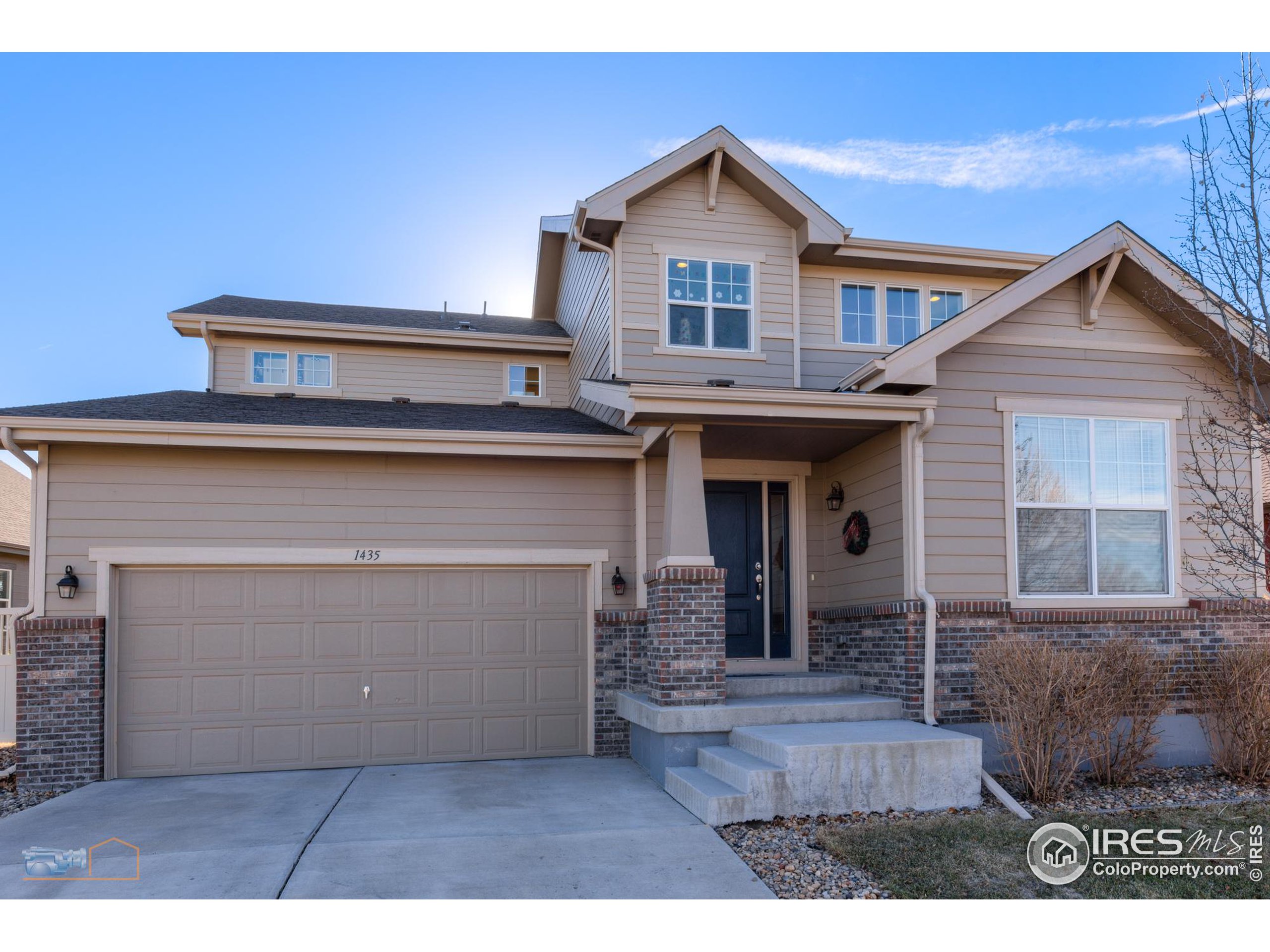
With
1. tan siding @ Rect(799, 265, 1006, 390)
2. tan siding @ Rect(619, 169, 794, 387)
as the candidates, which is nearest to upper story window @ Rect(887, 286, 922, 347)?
tan siding @ Rect(799, 265, 1006, 390)

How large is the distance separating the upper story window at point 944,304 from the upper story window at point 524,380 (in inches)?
231

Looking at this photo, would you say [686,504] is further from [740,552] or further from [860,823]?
[860,823]

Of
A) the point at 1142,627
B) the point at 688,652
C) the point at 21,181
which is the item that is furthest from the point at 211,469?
the point at 1142,627

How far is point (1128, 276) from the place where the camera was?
8.63 m

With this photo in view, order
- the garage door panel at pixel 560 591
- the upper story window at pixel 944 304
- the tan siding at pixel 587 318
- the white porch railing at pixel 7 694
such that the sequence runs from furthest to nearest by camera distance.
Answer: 1. the white porch railing at pixel 7 694
2. the upper story window at pixel 944 304
3. the tan siding at pixel 587 318
4. the garage door panel at pixel 560 591

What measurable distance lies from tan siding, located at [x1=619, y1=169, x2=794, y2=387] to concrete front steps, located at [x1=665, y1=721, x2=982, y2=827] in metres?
4.13

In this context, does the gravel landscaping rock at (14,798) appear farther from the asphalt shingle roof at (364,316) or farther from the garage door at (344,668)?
the asphalt shingle roof at (364,316)

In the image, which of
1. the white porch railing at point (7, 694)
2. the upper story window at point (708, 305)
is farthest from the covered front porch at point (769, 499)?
the white porch railing at point (7, 694)

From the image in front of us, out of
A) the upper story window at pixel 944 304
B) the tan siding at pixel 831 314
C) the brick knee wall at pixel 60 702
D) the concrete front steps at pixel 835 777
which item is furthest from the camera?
the upper story window at pixel 944 304

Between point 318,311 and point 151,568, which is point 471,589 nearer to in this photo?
point 151,568

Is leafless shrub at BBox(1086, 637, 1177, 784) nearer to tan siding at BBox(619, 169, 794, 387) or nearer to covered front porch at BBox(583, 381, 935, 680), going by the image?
covered front porch at BBox(583, 381, 935, 680)

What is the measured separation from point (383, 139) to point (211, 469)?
568cm

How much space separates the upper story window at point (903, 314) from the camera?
421 inches

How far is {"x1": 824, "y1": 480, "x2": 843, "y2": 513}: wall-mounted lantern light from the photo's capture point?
9.48 meters
